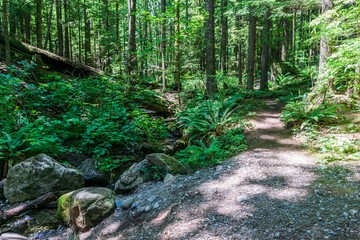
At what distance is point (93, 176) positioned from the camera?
562 centimetres

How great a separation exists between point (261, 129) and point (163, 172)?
377 cm

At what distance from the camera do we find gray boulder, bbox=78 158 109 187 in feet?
18.3

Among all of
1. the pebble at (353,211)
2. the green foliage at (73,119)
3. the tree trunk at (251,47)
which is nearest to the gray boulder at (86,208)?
the green foliage at (73,119)

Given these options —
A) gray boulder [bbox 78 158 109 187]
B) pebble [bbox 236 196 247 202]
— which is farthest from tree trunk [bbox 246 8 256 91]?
pebble [bbox 236 196 247 202]

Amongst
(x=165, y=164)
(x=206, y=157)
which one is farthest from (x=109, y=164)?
(x=206, y=157)

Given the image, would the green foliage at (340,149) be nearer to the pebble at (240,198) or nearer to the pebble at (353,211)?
the pebble at (353,211)

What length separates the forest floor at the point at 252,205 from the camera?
235 centimetres

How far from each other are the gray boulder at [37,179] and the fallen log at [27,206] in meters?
0.18

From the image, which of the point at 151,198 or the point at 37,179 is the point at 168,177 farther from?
Answer: the point at 37,179

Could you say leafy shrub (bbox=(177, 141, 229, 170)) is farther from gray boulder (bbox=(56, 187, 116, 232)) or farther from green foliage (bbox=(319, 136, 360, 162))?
green foliage (bbox=(319, 136, 360, 162))

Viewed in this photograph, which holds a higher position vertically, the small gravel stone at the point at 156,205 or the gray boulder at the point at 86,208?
the small gravel stone at the point at 156,205

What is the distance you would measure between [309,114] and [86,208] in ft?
21.3

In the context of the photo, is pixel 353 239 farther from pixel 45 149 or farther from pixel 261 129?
pixel 45 149

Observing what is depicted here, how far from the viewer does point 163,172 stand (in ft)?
16.6
